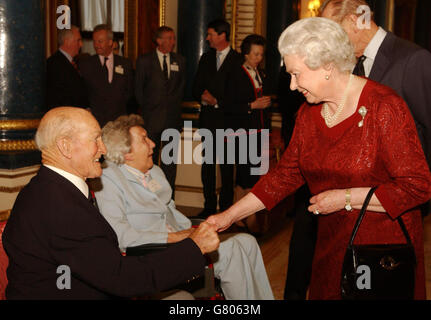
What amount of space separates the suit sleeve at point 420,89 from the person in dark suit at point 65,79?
359cm

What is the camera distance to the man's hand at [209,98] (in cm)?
591

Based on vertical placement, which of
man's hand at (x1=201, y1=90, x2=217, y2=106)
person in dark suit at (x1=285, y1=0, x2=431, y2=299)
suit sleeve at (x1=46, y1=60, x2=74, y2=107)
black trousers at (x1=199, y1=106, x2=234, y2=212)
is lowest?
black trousers at (x1=199, y1=106, x2=234, y2=212)

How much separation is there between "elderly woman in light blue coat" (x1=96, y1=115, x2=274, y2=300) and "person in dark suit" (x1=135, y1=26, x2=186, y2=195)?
272cm

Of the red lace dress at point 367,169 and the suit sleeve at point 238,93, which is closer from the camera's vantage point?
the red lace dress at point 367,169

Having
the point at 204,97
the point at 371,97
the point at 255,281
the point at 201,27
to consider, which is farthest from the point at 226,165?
the point at 371,97

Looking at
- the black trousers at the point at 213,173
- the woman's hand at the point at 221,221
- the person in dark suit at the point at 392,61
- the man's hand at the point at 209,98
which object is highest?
the person in dark suit at the point at 392,61

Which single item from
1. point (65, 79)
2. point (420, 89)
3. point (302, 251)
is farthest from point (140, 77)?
point (420, 89)

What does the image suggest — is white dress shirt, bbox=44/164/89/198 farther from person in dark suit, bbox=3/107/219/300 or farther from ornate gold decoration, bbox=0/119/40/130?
ornate gold decoration, bbox=0/119/40/130

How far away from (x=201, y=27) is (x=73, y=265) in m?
5.19

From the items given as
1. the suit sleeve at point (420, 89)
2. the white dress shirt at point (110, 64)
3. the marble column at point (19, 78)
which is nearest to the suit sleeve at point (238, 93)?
the white dress shirt at point (110, 64)

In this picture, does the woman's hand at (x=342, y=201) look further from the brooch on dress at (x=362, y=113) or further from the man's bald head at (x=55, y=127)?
the man's bald head at (x=55, y=127)

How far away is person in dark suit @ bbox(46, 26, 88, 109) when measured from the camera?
5199 millimetres

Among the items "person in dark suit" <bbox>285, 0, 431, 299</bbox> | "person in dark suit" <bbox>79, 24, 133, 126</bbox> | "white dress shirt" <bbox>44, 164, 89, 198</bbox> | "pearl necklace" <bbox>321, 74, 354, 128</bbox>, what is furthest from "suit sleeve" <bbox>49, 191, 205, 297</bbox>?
"person in dark suit" <bbox>79, 24, 133, 126</bbox>

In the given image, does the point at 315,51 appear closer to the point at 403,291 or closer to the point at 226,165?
the point at 403,291
